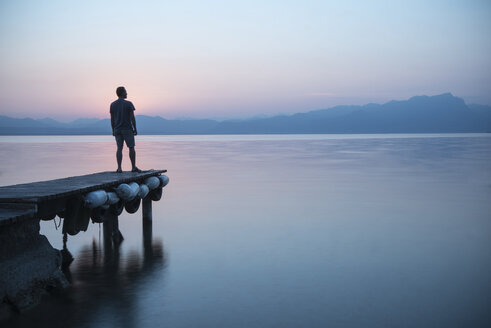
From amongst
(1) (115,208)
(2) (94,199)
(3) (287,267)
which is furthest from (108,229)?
(3) (287,267)

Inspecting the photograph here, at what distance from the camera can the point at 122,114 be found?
1359 centimetres

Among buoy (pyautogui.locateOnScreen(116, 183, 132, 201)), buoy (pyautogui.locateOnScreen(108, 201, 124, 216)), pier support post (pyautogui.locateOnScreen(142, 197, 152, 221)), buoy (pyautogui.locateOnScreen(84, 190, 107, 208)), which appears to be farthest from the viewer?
pier support post (pyautogui.locateOnScreen(142, 197, 152, 221))

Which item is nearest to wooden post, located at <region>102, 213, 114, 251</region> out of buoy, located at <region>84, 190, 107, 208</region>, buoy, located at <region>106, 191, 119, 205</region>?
buoy, located at <region>106, 191, 119, 205</region>

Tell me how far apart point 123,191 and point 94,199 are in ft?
4.95

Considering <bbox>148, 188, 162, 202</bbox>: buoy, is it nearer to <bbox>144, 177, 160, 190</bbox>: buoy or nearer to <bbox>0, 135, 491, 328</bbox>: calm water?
<bbox>144, 177, 160, 190</bbox>: buoy

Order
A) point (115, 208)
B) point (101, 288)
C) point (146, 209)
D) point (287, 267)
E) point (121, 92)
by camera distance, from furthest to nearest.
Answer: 1. point (146, 209)
2. point (121, 92)
3. point (115, 208)
4. point (287, 267)
5. point (101, 288)

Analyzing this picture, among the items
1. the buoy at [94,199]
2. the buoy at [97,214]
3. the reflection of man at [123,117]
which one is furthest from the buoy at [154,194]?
the buoy at [94,199]

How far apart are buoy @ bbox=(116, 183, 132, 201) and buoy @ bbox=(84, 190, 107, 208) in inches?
44.9

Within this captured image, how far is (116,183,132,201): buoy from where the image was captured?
11.5 metres

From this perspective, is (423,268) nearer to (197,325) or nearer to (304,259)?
(304,259)

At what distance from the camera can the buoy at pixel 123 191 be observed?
11.5 metres

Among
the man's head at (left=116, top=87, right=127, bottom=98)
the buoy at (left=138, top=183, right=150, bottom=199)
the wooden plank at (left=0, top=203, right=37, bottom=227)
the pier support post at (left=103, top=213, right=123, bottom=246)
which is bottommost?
the pier support post at (left=103, top=213, right=123, bottom=246)

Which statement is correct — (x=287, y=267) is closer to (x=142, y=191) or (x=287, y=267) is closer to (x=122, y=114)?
(x=142, y=191)

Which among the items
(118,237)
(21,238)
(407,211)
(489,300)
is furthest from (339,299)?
(407,211)
